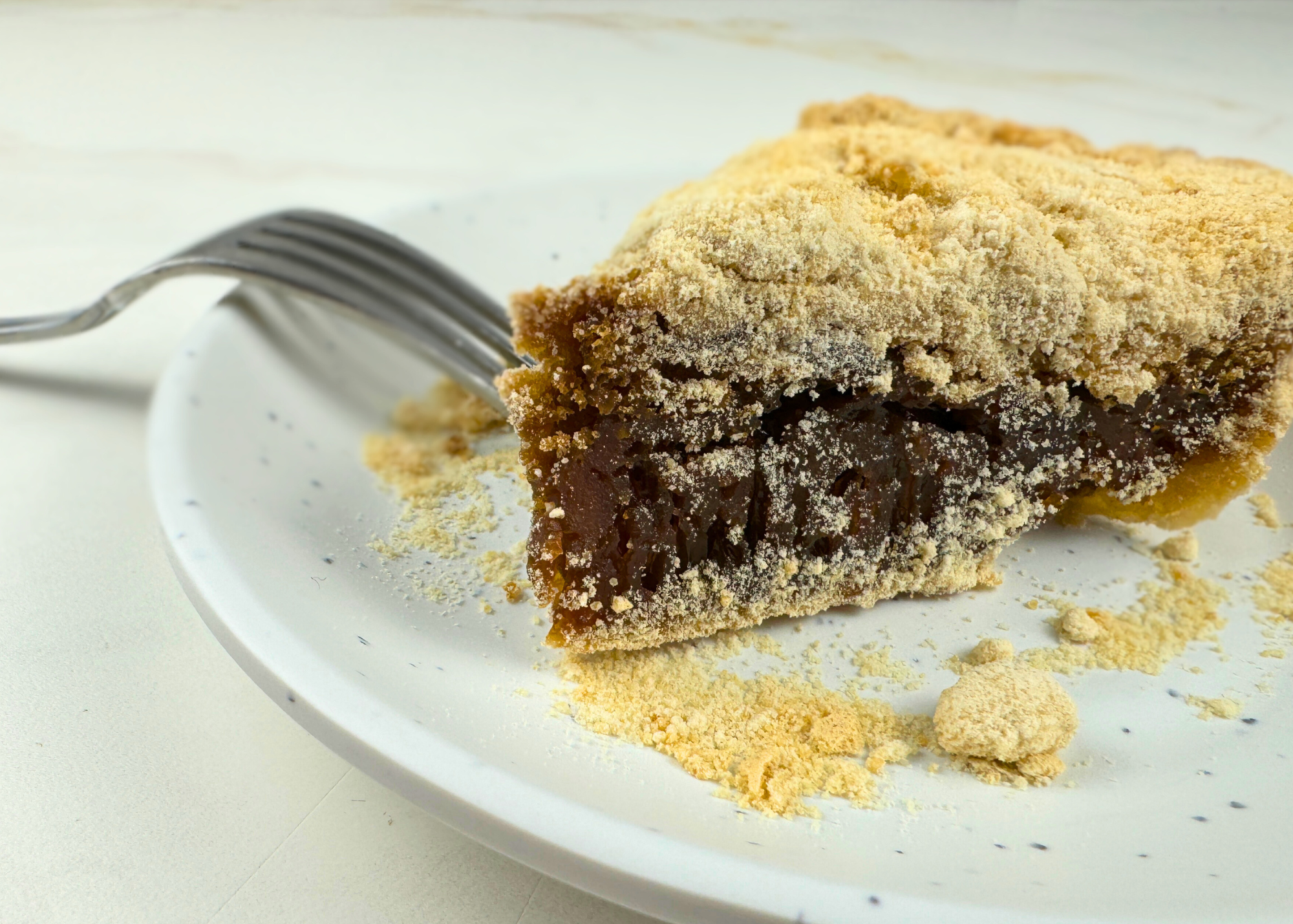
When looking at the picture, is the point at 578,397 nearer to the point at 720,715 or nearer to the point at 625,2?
the point at 720,715

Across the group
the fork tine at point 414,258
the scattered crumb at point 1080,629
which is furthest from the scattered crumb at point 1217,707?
the fork tine at point 414,258

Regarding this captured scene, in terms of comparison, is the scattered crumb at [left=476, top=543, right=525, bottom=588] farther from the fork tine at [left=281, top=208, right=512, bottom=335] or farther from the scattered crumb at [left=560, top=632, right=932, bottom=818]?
the fork tine at [left=281, top=208, right=512, bottom=335]

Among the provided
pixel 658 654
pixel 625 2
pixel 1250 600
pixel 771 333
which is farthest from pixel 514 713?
pixel 625 2

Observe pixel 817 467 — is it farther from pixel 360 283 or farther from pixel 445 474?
pixel 360 283

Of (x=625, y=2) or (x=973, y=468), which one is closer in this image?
(x=973, y=468)

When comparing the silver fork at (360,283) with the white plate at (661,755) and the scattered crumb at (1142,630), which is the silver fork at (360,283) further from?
the scattered crumb at (1142,630)
